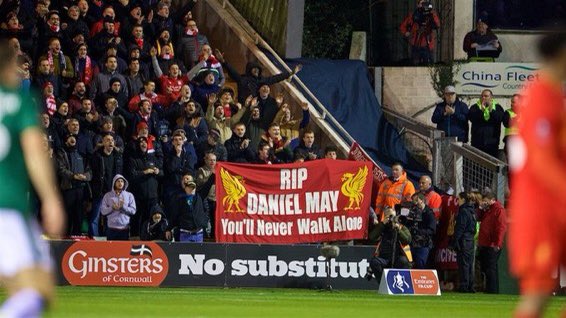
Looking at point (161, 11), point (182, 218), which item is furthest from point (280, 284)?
point (161, 11)

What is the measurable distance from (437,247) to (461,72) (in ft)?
25.2

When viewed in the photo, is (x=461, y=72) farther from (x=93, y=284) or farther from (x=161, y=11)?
(x=93, y=284)

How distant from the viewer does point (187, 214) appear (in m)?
24.3

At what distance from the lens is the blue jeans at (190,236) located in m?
24.4

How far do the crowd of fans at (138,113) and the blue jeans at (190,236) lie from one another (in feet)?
0.06

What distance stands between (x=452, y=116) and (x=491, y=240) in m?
5.32

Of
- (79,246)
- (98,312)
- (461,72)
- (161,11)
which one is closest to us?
Answer: (98,312)

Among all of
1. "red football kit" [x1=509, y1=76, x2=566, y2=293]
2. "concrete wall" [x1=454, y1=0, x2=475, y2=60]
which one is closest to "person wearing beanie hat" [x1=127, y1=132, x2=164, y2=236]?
"concrete wall" [x1=454, y1=0, x2=475, y2=60]

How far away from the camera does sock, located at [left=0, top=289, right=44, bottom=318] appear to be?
7.46 metres

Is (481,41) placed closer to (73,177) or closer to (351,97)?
(351,97)

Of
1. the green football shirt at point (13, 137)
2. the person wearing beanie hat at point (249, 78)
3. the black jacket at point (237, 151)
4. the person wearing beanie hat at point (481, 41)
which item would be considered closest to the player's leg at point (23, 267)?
the green football shirt at point (13, 137)

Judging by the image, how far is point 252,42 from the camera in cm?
3162

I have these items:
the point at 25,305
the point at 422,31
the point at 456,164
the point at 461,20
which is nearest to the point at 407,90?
the point at 422,31

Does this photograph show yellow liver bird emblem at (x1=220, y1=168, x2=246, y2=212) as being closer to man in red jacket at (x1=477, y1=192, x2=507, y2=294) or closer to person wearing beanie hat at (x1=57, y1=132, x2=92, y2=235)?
person wearing beanie hat at (x1=57, y1=132, x2=92, y2=235)
